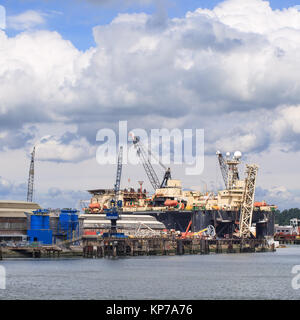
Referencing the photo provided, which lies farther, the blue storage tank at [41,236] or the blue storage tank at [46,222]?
the blue storage tank at [46,222]

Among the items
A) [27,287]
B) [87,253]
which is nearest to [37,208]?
[87,253]

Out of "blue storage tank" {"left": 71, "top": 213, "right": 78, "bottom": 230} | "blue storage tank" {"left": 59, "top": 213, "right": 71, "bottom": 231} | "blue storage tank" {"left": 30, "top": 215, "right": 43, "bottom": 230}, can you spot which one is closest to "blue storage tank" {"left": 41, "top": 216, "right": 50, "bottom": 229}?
"blue storage tank" {"left": 30, "top": 215, "right": 43, "bottom": 230}

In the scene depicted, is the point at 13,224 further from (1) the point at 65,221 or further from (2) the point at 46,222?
(1) the point at 65,221

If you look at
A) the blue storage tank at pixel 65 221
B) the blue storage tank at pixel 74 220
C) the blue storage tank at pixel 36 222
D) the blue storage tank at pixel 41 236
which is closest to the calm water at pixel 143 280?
the blue storage tank at pixel 41 236

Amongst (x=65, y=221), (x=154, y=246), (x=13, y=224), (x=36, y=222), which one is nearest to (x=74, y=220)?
(x=65, y=221)

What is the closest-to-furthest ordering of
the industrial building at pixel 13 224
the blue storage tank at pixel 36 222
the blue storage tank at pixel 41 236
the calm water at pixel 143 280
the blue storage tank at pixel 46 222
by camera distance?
1. the calm water at pixel 143 280
2. the blue storage tank at pixel 41 236
3. the industrial building at pixel 13 224
4. the blue storage tank at pixel 36 222
5. the blue storage tank at pixel 46 222

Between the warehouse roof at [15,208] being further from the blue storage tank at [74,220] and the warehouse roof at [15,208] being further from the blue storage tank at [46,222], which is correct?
the blue storage tank at [74,220]

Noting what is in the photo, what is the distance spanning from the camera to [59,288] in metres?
92.8

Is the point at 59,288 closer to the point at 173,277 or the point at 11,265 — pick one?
the point at 173,277

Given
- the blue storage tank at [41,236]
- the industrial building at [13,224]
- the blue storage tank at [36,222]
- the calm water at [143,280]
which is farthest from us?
the blue storage tank at [36,222]

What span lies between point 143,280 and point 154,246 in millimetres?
71804

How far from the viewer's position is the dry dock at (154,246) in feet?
521

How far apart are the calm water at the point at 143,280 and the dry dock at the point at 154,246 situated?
1666 cm
